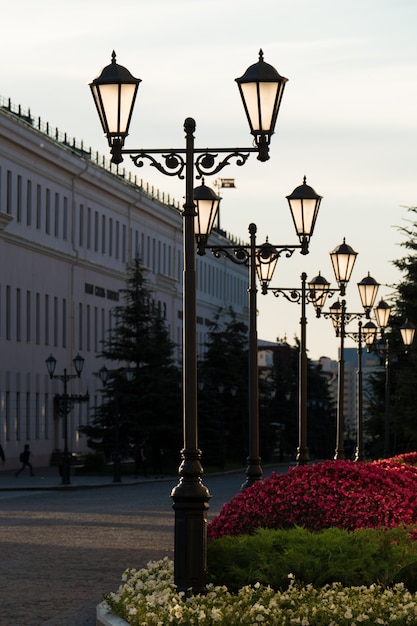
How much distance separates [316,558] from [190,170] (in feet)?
11.1

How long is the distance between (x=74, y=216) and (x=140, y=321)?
13288mm

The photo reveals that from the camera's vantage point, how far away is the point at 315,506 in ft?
52.1

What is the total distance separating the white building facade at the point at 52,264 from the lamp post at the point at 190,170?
187 ft

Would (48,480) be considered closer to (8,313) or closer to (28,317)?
(8,313)

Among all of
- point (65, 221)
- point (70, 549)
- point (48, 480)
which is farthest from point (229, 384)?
point (70, 549)

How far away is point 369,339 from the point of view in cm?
4247

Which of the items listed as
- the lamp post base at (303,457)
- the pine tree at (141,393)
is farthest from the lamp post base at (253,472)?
the pine tree at (141,393)

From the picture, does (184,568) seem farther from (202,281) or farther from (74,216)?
(202,281)

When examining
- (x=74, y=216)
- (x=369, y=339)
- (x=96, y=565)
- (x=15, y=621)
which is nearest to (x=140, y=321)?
(x=74, y=216)

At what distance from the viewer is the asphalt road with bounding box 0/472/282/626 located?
16.0 metres

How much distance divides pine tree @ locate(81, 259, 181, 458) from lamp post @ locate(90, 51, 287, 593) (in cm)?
5539

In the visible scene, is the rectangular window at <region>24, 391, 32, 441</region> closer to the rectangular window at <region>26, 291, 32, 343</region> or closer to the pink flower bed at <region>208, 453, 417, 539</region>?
the rectangular window at <region>26, 291, 32, 343</region>

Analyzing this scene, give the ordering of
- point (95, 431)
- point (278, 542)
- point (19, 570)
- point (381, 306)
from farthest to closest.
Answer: point (95, 431), point (381, 306), point (19, 570), point (278, 542)

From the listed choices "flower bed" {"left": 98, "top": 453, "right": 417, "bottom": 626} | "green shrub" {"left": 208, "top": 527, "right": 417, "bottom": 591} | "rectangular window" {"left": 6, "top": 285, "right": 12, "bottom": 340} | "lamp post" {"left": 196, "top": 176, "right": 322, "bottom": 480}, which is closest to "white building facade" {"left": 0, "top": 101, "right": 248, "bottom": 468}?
"rectangular window" {"left": 6, "top": 285, "right": 12, "bottom": 340}
